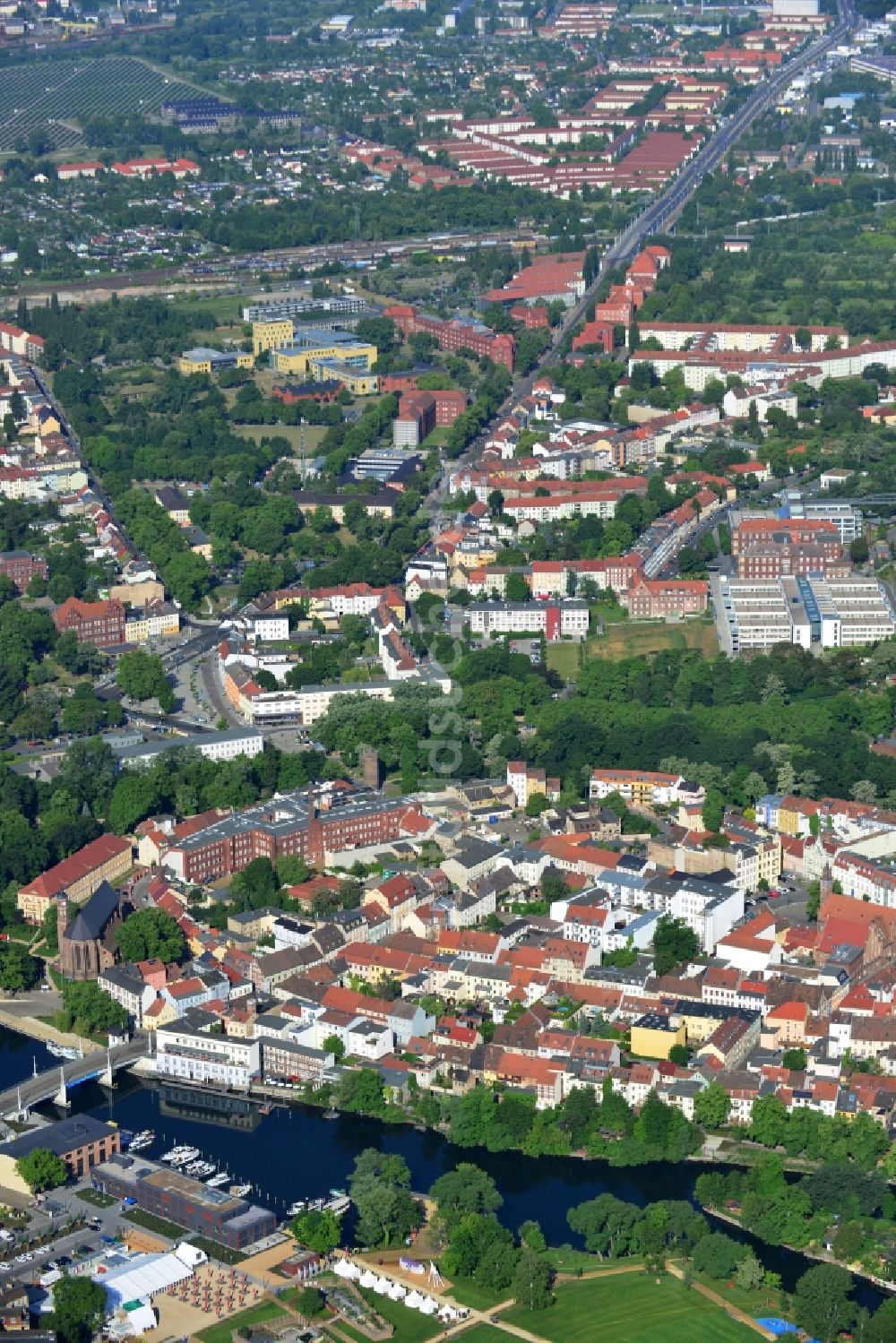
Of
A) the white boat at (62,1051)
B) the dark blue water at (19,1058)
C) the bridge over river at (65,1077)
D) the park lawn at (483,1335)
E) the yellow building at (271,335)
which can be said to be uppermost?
the yellow building at (271,335)

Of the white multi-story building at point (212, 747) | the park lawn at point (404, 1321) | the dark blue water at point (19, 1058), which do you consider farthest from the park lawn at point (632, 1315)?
the white multi-story building at point (212, 747)

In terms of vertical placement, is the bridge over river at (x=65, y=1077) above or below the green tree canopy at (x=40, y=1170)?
below

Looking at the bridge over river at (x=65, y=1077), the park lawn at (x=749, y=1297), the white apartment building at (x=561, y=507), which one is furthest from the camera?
the white apartment building at (x=561, y=507)

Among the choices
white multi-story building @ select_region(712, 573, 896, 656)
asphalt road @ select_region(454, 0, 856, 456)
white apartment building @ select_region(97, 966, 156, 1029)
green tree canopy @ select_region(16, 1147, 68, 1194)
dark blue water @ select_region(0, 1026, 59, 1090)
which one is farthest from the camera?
asphalt road @ select_region(454, 0, 856, 456)

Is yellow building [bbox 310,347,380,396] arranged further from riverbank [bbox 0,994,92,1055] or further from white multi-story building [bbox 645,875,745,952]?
riverbank [bbox 0,994,92,1055]

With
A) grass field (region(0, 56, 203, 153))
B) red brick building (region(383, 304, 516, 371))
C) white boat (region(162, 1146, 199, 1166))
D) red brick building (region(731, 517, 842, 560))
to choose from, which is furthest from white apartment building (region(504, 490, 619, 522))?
grass field (region(0, 56, 203, 153))

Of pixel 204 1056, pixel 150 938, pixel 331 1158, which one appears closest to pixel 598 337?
pixel 150 938

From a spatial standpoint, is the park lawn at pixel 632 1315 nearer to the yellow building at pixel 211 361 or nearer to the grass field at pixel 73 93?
the yellow building at pixel 211 361
